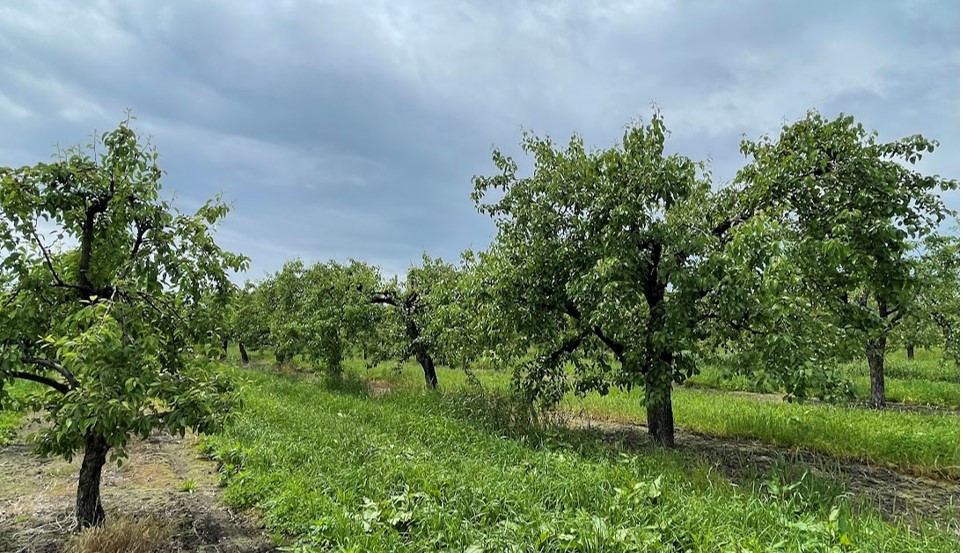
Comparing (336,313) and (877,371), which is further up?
(336,313)

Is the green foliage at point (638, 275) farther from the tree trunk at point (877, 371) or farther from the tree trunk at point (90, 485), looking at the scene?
the tree trunk at point (877, 371)

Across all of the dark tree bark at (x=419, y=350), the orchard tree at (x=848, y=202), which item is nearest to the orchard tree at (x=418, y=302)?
the dark tree bark at (x=419, y=350)

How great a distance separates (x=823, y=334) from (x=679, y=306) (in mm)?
1834

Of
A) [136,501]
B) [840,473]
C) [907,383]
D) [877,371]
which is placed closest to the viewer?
→ [136,501]

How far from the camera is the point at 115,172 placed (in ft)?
14.7

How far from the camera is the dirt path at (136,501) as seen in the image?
446 centimetres

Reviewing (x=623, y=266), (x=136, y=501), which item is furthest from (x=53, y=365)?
(x=623, y=266)

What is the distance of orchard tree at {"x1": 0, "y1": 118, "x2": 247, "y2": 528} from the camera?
12.4 ft

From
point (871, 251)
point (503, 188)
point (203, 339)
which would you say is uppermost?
point (503, 188)

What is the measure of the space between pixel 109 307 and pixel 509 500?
11.7 ft

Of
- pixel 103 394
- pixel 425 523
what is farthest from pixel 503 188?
pixel 103 394

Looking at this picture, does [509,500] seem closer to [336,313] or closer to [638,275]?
[638,275]

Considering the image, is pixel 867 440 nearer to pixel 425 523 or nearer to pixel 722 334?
pixel 722 334

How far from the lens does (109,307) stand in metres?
3.91
